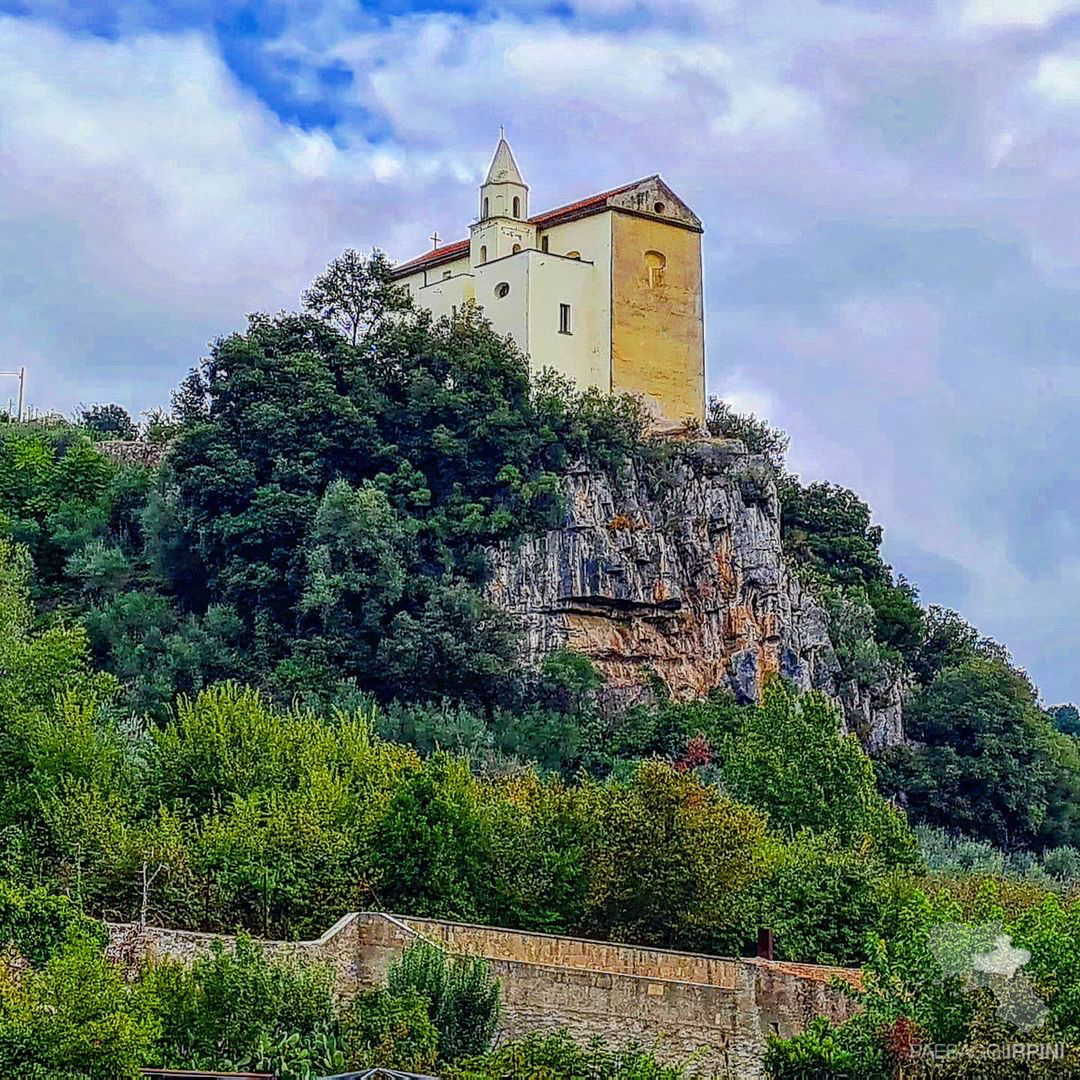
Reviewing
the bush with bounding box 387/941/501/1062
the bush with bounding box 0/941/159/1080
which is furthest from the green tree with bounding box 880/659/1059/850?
the bush with bounding box 0/941/159/1080

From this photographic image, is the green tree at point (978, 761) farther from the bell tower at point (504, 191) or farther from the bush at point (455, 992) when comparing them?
the bush at point (455, 992)

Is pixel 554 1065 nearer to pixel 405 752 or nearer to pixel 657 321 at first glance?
pixel 405 752

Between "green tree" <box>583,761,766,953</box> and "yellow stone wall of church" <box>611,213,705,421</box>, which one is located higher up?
"yellow stone wall of church" <box>611,213,705,421</box>

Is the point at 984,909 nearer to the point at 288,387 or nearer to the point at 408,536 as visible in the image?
the point at 408,536

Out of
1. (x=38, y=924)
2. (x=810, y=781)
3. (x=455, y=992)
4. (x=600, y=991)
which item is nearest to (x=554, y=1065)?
(x=455, y=992)

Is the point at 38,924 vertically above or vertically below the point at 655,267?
below

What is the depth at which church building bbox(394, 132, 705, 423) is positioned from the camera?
63500mm

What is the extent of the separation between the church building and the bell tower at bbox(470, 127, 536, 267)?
0.03 metres

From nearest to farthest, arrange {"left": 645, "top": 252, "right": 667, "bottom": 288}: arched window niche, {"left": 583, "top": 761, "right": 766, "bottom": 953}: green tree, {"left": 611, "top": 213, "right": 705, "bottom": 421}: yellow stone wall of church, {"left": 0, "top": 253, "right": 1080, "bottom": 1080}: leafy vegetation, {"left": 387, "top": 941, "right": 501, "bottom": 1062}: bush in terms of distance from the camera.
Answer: {"left": 0, "top": 253, "right": 1080, "bottom": 1080}: leafy vegetation → {"left": 387, "top": 941, "right": 501, "bottom": 1062}: bush → {"left": 583, "top": 761, "right": 766, "bottom": 953}: green tree → {"left": 611, "top": 213, "right": 705, "bottom": 421}: yellow stone wall of church → {"left": 645, "top": 252, "right": 667, "bottom": 288}: arched window niche

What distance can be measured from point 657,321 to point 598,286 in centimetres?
207

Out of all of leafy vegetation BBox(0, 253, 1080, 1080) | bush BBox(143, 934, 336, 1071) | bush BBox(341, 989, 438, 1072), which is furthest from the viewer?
leafy vegetation BBox(0, 253, 1080, 1080)

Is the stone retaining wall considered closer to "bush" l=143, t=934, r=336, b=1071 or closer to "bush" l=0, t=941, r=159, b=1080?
"bush" l=143, t=934, r=336, b=1071

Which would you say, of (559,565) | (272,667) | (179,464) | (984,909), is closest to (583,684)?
(559,565)

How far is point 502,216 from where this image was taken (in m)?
65.9
